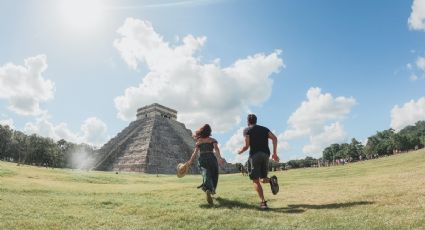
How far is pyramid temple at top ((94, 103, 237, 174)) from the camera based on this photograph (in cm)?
8094

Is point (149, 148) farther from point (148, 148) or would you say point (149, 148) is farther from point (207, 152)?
point (207, 152)

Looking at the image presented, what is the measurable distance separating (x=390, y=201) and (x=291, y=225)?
13.5ft

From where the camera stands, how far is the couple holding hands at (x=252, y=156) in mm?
12750

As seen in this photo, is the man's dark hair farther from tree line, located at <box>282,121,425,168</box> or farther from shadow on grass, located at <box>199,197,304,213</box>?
tree line, located at <box>282,121,425,168</box>

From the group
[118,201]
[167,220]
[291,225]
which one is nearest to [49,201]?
[118,201]

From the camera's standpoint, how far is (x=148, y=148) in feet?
277

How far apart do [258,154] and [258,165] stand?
346mm

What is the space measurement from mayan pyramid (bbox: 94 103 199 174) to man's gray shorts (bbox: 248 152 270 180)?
62409 millimetres

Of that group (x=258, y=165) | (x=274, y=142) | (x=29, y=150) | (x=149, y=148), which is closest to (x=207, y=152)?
(x=258, y=165)

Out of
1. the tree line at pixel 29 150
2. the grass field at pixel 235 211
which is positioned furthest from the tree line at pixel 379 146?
the grass field at pixel 235 211

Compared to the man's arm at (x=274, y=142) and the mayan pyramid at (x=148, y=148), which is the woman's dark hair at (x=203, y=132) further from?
the mayan pyramid at (x=148, y=148)

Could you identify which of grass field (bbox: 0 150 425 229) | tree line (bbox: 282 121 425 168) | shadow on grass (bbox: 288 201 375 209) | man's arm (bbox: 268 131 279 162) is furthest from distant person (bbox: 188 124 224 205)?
tree line (bbox: 282 121 425 168)

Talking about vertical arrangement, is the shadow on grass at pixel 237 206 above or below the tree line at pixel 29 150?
below

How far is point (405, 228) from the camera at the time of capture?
30.2ft
